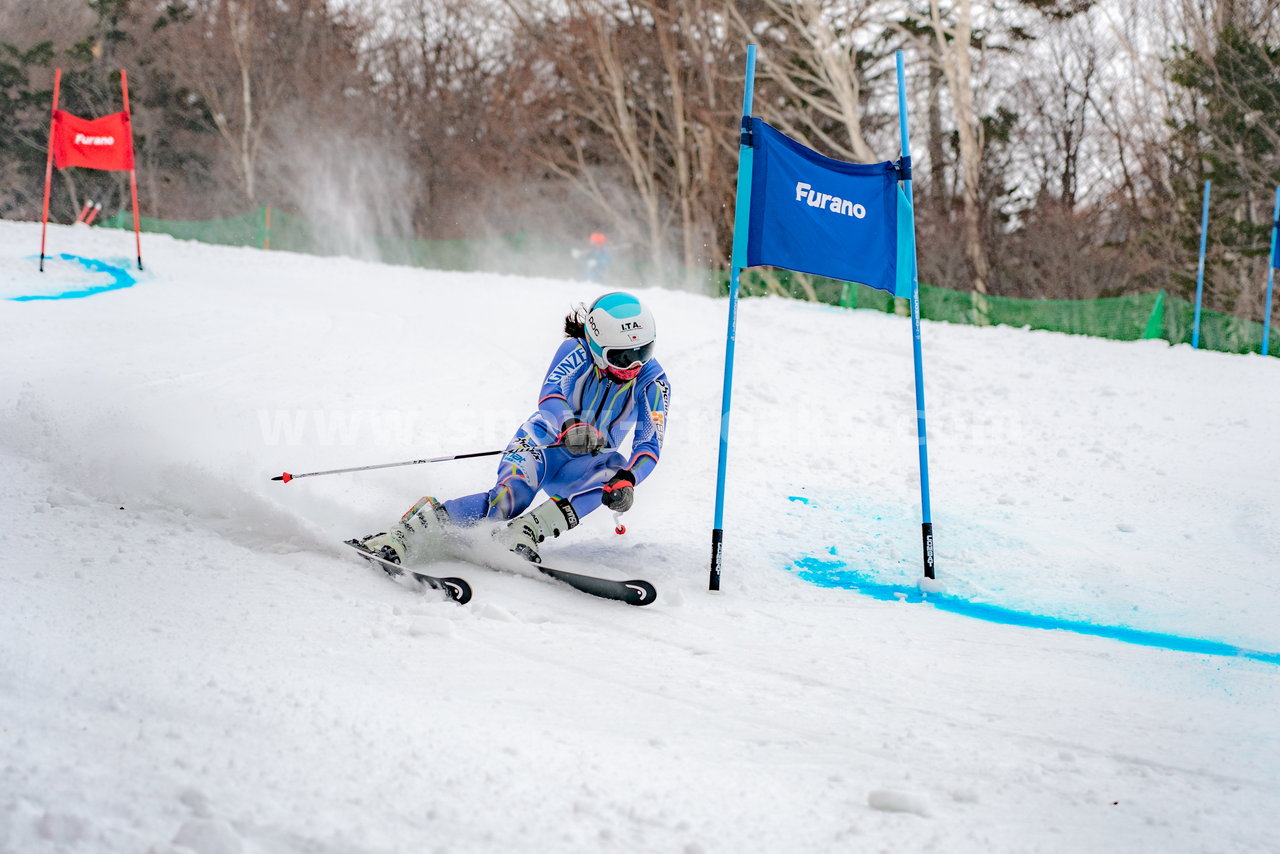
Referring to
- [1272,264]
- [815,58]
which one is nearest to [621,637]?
[1272,264]

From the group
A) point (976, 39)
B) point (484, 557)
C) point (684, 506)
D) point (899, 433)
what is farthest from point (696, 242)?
point (484, 557)

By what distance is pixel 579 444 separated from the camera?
16.3ft

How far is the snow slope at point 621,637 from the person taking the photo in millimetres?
2395

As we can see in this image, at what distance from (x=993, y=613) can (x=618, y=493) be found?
6.33 ft

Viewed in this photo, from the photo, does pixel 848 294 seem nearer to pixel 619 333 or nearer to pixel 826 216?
pixel 826 216

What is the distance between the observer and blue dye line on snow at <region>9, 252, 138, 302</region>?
10.9 meters

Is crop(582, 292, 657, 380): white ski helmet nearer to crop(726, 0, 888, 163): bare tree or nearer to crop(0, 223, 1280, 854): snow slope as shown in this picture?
crop(0, 223, 1280, 854): snow slope

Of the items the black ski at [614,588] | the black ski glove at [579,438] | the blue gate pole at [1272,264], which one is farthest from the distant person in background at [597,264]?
the black ski at [614,588]

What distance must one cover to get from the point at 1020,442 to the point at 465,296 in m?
8.00

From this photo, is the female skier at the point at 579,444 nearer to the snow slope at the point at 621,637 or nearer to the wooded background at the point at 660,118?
the snow slope at the point at 621,637

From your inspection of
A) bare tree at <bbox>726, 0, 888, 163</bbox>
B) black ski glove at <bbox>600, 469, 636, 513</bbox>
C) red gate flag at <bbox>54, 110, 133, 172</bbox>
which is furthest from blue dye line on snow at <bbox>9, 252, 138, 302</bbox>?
bare tree at <bbox>726, 0, 888, 163</bbox>

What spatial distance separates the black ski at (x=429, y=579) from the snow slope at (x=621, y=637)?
0.07 metres

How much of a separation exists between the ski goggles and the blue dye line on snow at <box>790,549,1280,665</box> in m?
1.49

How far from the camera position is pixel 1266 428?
902cm
